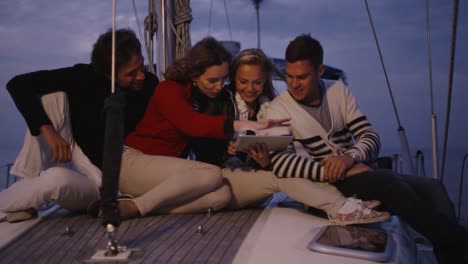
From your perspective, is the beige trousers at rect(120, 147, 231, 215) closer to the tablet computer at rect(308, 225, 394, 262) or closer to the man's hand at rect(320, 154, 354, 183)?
the man's hand at rect(320, 154, 354, 183)

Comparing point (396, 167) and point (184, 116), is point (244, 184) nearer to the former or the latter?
point (184, 116)

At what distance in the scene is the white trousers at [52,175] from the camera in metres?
2.17

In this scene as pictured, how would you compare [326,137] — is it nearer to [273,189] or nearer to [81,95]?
[273,189]

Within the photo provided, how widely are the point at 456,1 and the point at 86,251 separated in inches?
77.8

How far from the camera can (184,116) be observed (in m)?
2.29

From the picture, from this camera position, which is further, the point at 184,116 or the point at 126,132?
the point at 126,132

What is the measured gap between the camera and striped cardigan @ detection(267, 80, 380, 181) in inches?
90.2

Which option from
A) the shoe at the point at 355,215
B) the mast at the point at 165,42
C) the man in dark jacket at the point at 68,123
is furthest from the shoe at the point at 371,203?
the mast at the point at 165,42

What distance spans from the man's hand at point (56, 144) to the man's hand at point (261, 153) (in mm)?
800

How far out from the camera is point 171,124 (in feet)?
8.04

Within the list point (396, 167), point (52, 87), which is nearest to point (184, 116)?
point (52, 87)

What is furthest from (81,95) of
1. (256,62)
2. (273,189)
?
(273,189)

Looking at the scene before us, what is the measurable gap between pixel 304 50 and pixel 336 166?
0.59 meters

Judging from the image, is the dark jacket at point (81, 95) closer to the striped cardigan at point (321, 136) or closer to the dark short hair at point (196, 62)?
the dark short hair at point (196, 62)
